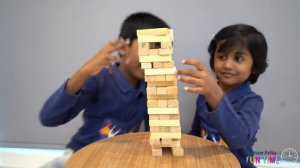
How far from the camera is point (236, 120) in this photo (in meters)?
0.81

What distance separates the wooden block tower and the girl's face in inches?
15.1

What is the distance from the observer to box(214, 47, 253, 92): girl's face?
40.1 inches

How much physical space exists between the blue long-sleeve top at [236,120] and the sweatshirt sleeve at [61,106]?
1.48ft

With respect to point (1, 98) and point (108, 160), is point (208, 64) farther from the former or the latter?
point (1, 98)

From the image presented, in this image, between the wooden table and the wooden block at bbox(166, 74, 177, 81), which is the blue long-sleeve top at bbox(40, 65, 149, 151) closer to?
the wooden table

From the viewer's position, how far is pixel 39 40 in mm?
1292

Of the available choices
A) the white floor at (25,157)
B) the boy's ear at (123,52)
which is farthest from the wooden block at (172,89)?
the white floor at (25,157)

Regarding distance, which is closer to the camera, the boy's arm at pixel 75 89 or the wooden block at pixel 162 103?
the wooden block at pixel 162 103

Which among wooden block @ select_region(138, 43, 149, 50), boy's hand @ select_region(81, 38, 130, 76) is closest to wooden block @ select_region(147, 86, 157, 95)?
wooden block @ select_region(138, 43, 149, 50)

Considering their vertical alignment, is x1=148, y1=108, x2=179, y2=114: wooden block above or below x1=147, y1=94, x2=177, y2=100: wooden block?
below

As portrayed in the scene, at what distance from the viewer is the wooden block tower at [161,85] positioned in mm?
701

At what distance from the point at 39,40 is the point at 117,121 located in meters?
0.55

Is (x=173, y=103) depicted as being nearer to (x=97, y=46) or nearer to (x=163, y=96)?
(x=163, y=96)

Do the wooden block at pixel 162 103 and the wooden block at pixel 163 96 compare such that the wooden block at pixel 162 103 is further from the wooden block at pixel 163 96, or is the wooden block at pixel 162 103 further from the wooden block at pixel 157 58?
the wooden block at pixel 157 58
